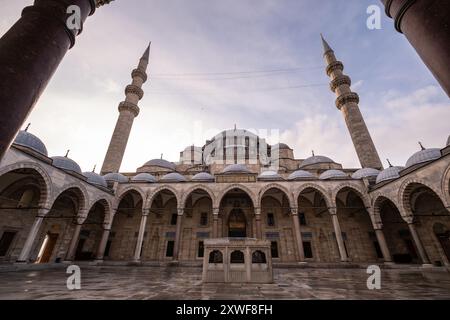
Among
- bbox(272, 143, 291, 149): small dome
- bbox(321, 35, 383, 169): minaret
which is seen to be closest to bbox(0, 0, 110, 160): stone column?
bbox(321, 35, 383, 169): minaret

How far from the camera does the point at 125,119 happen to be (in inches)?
937

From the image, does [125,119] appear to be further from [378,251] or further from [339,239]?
[378,251]

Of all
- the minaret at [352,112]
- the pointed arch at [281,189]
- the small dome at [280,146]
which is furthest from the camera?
the small dome at [280,146]

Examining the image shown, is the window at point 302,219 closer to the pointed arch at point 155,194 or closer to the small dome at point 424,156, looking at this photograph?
the small dome at point 424,156

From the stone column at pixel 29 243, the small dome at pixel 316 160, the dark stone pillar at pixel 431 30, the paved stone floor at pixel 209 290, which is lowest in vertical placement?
the paved stone floor at pixel 209 290

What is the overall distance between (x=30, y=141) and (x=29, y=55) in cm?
1433

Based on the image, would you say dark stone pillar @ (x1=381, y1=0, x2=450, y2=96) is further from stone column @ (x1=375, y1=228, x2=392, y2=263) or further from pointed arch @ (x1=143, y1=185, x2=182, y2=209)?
stone column @ (x1=375, y1=228, x2=392, y2=263)

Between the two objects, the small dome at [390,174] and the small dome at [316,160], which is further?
the small dome at [316,160]

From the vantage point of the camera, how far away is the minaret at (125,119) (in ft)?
71.1

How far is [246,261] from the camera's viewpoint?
695cm

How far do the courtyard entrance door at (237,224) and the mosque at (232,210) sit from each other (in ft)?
0.30

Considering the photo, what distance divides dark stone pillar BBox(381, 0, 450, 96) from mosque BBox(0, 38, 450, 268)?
40.8ft

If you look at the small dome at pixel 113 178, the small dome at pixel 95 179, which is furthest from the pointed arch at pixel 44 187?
the small dome at pixel 113 178

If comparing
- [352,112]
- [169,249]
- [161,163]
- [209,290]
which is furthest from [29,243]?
[352,112]
